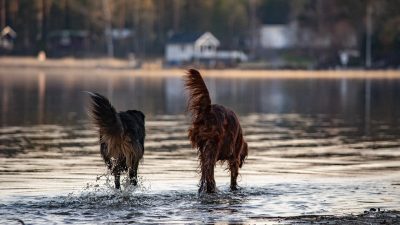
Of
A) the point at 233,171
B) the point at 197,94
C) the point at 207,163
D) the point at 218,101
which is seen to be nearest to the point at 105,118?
the point at 197,94

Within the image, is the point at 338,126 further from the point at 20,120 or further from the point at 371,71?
the point at 371,71

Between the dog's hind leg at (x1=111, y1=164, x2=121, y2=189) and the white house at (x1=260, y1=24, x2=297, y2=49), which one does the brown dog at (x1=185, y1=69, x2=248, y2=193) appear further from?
the white house at (x1=260, y1=24, x2=297, y2=49)

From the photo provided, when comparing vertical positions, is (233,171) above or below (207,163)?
below

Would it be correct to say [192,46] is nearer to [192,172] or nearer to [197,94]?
[192,172]

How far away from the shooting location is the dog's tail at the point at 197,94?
13.9 m

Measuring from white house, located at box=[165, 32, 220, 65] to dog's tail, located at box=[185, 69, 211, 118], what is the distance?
361 ft

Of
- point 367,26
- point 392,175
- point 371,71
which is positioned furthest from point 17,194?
point 367,26

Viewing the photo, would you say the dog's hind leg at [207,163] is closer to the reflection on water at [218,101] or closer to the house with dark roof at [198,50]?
the reflection on water at [218,101]

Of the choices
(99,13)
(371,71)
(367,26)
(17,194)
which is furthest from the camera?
(99,13)

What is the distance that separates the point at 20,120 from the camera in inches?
1181

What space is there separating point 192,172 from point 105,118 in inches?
140

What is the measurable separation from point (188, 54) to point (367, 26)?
26.7m

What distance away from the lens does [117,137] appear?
14.3m

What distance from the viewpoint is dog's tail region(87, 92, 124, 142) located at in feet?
46.5
